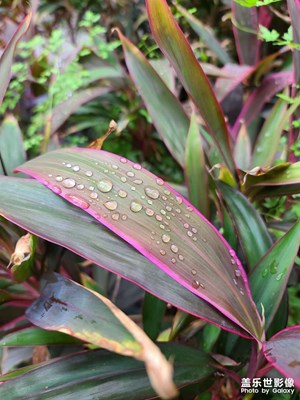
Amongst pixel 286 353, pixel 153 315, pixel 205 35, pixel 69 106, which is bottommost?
pixel 153 315

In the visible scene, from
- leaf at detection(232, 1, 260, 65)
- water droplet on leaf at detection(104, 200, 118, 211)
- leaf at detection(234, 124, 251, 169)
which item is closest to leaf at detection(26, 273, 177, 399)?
water droplet on leaf at detection(104, 200, 118, 211)

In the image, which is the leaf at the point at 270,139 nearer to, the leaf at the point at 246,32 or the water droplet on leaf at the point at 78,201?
the leaf at the point at 246,32

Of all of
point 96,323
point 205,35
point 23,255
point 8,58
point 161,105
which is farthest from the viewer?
point 205,35

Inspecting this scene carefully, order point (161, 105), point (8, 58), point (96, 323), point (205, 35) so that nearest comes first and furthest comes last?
1. point (96, 323)
2. point (8, 58)
3. point (161, 105)
4. point (205, 35)

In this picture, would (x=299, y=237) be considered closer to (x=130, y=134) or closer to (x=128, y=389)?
(x=128, y=389)

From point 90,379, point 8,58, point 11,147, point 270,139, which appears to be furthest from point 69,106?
point 90,379

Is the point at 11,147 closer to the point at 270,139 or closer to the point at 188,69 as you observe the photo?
the point at 188,69

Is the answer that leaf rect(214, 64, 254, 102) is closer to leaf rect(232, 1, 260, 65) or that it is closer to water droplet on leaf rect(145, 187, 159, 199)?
leaf rect(232, 1, 260, 65)
